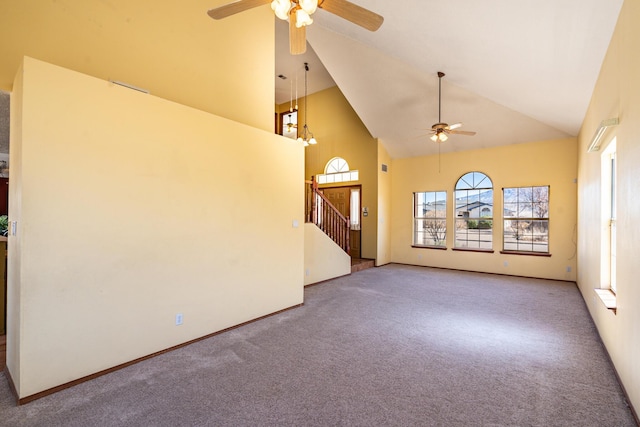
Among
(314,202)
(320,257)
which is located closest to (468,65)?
(314,202)

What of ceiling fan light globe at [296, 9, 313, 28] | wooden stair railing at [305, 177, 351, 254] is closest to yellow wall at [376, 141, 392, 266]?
wooden stair railing at [305, 177, 351, 254]

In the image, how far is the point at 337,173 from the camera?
891cm

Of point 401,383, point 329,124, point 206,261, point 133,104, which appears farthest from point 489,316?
point 329,124

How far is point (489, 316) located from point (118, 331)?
14.6 feet

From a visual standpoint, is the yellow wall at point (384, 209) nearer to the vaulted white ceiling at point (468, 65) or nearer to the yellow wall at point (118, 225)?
the vaulted white ceiling at point (468, 65)

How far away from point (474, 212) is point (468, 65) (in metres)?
3.96

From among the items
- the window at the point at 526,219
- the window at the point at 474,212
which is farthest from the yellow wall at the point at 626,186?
the window at the point at 474,212

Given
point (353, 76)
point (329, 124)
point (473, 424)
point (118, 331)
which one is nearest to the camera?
point (473, 424)

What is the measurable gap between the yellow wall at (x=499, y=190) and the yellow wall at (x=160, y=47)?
198 inches

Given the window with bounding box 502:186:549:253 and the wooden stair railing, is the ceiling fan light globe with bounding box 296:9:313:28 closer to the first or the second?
the wooden stair railing

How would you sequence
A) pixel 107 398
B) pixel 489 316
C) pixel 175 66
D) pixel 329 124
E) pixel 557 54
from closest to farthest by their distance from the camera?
pixel 107 398 → pixel 557 54 → pixel 175 66 → pixel 489 316 → pixel 329 124

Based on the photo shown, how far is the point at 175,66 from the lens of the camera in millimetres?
3570

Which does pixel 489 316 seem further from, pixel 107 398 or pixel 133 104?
pixel 133 104

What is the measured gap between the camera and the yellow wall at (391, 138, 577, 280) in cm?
634
